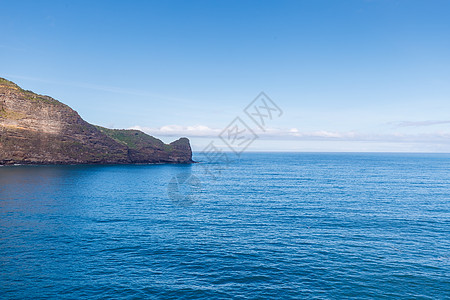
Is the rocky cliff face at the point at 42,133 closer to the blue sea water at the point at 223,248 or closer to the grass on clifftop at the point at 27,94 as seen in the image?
the grass on clifftop at the point at 27,94

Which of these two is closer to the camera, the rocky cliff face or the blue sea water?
the blue sea water

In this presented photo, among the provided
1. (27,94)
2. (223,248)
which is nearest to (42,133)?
(27,94)

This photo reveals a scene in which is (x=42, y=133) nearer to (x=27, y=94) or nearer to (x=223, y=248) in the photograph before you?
(x=27, y=94)

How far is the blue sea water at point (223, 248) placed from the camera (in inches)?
1225

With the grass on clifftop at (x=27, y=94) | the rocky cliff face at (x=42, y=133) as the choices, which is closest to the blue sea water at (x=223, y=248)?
the rocky cliff face at (x=42, y=133)

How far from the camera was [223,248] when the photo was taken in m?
42.8

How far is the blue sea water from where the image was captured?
102 feet

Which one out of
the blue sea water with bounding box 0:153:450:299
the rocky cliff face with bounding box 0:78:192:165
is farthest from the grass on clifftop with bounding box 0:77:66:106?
the blue sea water with bounding box 0:153:450:299

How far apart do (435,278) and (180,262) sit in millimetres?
31059

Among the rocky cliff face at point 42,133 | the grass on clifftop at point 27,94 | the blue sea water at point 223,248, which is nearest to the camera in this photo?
the blue sea water at point 223,248

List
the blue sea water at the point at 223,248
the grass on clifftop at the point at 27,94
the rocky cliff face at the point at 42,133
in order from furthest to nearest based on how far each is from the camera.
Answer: the grass on clifftop at the point at 27,94
the rocky cliff face at the point at 42,133
the blue sea water at the point at 223,248

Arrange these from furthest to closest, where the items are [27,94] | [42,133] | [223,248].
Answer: [27,94] < [42,133] < [223,248]

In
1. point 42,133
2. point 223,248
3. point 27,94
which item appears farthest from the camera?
point 27,94

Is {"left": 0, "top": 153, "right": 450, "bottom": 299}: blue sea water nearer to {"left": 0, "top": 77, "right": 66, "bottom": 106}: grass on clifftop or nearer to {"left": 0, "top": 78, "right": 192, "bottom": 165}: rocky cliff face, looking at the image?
{"left": 0, "top": 78, "right": 192, "bottom": 165}: rocky cliff face
